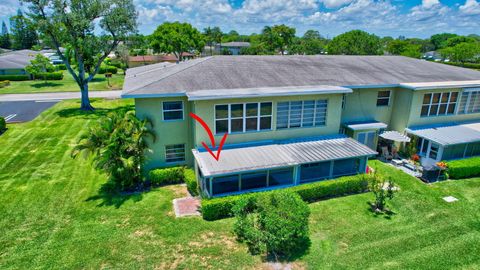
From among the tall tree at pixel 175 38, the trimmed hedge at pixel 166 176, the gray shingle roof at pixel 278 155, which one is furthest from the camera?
the tall tree at pixel 175 38

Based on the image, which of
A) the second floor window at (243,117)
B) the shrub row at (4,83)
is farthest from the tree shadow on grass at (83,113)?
the shrub row at (4,83)

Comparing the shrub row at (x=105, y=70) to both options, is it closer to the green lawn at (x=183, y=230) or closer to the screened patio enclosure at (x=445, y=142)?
the green lawn at (x=183, y=230)

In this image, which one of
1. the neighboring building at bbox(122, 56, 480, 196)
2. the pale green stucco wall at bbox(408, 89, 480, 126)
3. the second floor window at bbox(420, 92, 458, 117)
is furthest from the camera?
the second floor window at bbox(420, 92, 458, 117)

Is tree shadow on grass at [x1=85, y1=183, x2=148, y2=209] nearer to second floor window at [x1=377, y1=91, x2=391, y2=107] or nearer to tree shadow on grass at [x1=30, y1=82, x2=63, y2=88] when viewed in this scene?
second floor window at [x1=377, y1=91, x2=391, y2=107]

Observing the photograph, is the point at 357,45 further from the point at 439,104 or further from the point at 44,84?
the point at 44,84

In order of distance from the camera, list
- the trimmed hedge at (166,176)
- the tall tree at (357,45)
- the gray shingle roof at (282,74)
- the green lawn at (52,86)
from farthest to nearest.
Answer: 1. the tall tree at (357,45)
2. the green lawn at (52,86)
3. the gray shingle roof at (282,74)
4. the trimmed hedge at (166,176)

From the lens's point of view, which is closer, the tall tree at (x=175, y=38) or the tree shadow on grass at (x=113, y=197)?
the tree shadow on grass at (x=113, y=197)

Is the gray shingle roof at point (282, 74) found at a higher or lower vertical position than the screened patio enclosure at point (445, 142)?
higher

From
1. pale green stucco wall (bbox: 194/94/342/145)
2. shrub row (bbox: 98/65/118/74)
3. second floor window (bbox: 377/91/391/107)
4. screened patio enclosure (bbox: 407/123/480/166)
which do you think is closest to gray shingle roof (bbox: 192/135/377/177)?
pale green stucco wall (bbox: 194/94/342/145)
